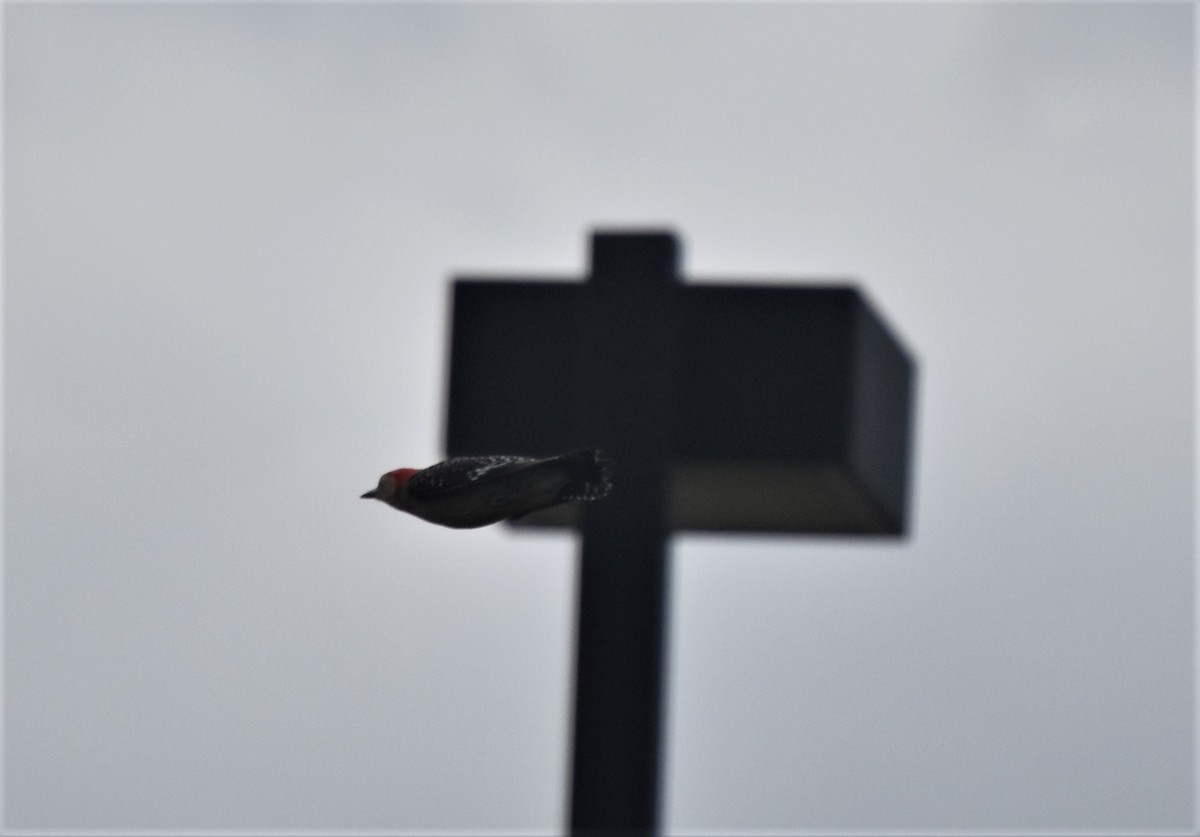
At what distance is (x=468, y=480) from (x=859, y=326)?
13.4 meters

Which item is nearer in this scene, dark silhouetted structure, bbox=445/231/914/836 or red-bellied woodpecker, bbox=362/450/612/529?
red-bellied woodpecker, bbox=362/450/612/529

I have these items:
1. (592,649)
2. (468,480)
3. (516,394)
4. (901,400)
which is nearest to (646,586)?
(592,649)

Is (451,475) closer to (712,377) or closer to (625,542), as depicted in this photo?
(625,542)

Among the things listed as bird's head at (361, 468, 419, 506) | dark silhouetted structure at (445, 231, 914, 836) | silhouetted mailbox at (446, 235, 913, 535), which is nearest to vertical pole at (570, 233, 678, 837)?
dark silhouetted structure at (445, 231, 914, 836)

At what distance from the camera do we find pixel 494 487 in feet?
38.4

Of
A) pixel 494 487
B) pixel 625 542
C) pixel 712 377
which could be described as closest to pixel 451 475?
pixel 494 487

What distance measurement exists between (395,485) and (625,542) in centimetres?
1227

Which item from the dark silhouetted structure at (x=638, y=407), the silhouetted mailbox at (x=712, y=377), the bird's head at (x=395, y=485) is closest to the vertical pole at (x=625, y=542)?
the dark silhouetted structure at (x=638, y=407)

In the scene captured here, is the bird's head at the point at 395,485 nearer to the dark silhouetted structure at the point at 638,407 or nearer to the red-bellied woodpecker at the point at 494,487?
the red-bellied woodpecker at the point at 494,487

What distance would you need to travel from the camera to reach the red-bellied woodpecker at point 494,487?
1171 cm

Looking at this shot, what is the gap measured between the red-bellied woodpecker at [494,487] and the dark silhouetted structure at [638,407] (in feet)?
38.1

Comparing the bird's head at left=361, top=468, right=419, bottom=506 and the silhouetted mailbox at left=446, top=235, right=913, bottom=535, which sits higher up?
the silhouetted mailbox at left=446, top=235, right=913, bottom=535

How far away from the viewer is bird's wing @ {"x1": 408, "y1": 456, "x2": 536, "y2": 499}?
1176 centimetres

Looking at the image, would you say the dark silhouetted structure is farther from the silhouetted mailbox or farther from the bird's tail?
the bird's tail
